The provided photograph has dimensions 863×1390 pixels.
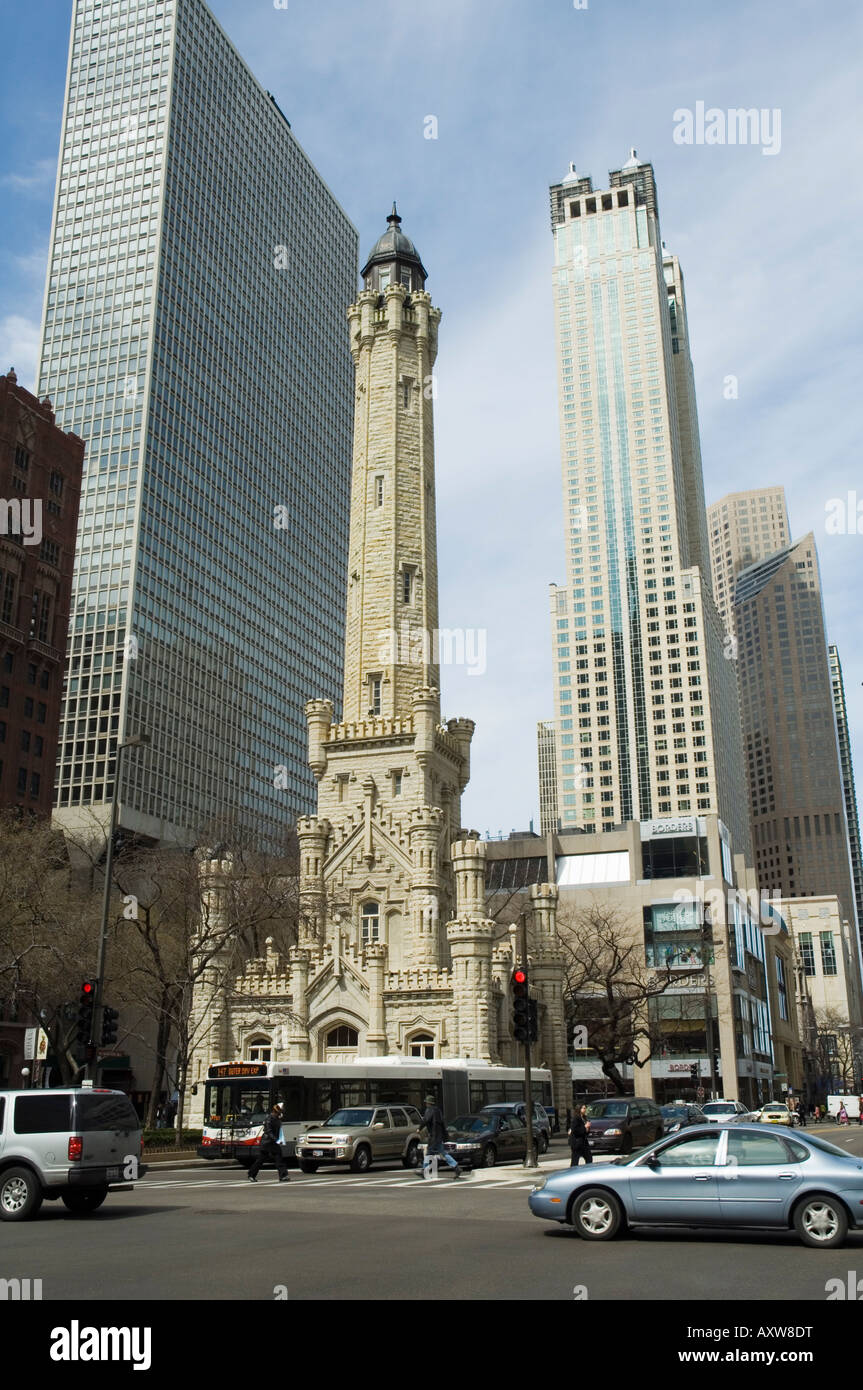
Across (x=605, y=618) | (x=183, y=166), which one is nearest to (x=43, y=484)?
(x=183, y=166)

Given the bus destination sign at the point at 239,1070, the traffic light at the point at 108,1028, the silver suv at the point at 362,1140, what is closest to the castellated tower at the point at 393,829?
the bus destination sign at the point at 239,1070

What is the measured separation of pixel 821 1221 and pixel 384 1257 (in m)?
5.04

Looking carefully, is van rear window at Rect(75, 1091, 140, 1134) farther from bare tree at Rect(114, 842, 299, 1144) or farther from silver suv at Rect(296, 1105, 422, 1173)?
bare tree at Rect(114, 842, 299, 1144)

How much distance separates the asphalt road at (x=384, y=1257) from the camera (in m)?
10.7

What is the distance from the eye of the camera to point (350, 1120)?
1206 inches

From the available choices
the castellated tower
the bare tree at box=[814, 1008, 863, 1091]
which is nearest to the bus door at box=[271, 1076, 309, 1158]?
the castellated tower

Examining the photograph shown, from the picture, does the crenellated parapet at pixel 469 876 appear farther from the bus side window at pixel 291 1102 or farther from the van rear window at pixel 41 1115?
the van rear window at pixel 41 1115

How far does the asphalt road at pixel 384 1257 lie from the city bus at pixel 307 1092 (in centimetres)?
1304

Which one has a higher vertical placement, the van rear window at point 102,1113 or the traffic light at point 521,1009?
the traffic light at point 521,1009

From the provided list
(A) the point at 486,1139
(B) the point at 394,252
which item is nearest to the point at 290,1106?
(A) the point at 486,1139

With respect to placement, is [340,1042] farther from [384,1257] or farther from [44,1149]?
[384,1257]

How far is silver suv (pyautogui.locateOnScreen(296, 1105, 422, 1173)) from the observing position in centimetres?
2947

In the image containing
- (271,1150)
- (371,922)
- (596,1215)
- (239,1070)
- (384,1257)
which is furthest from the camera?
(371,922)

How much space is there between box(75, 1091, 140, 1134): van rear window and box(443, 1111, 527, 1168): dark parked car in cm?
1311
